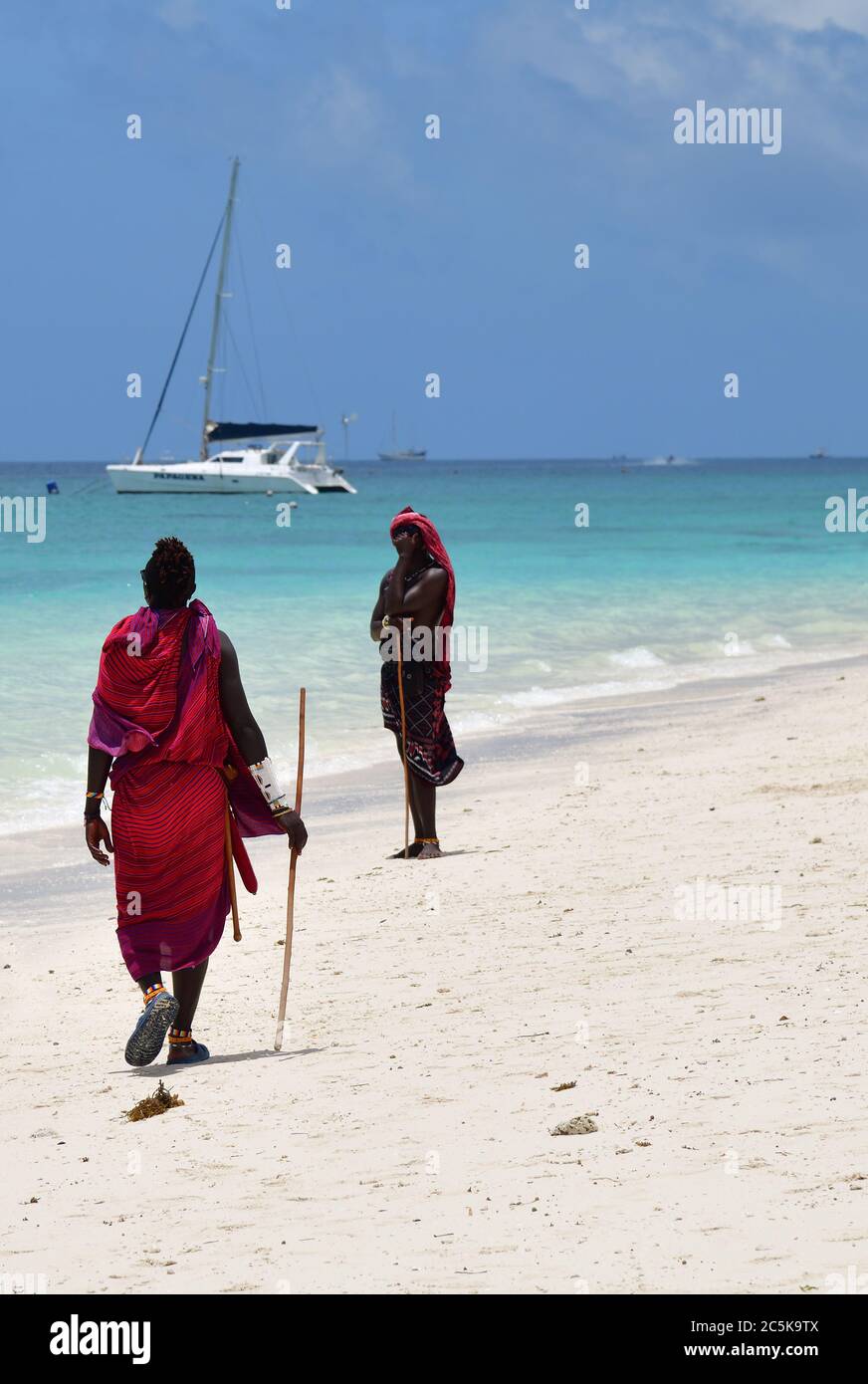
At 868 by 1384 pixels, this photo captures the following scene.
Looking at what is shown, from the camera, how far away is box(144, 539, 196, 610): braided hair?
4.58 meters

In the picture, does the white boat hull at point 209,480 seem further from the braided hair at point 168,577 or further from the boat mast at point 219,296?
the braided hair at point 168,577

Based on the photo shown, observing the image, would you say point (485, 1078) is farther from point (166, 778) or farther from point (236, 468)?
point (236, 468)

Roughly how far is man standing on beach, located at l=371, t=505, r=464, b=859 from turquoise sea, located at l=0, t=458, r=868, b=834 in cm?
255

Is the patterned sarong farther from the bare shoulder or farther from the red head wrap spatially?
the bare shoulder

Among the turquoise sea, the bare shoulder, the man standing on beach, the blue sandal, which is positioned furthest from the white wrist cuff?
the turquoise sea

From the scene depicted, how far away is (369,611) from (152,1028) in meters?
16.4

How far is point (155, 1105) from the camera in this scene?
167 inches

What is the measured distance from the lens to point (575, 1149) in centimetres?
363

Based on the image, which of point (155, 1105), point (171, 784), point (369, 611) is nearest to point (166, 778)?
point (171, 784)

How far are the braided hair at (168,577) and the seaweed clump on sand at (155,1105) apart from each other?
132 centimetres

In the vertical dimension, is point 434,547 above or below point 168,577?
below

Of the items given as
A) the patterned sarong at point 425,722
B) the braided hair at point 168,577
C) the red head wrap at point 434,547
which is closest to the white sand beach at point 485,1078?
the patterned sarong at point 425,722
